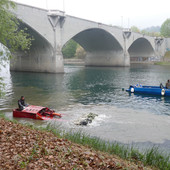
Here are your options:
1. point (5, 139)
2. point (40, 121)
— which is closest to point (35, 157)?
point (5, 139)

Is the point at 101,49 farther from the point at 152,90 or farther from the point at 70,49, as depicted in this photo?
the point at 152,90

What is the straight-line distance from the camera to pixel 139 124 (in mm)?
15078

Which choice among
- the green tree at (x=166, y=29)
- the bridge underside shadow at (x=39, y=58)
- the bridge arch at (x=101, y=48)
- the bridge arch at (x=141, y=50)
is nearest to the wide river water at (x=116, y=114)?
the bridge underside shadow at (x=39, y=58)

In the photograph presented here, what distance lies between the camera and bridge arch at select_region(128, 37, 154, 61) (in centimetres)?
9695

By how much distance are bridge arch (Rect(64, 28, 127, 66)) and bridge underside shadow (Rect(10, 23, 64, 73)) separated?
808 inches

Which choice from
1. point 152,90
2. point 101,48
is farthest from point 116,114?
point 101,48

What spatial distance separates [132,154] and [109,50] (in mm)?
72763

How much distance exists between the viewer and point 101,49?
79500 mm

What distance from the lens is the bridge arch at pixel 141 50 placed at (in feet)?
318

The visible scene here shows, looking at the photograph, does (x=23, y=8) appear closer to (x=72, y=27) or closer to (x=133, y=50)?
(x=72, y=27)

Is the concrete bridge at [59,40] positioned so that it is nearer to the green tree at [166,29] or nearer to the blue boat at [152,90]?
the blue boat at [152,90]

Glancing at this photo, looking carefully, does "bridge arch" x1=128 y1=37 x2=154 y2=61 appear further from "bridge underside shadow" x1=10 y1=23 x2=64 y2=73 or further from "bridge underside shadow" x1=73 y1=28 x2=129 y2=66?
"bridge underside shadow" x1=10 y1=23 x2=64 y2=73

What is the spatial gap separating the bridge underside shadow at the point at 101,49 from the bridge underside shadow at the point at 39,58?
20823 millimetres

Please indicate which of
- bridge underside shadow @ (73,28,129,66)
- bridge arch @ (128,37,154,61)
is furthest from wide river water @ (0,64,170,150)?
bridge arch @ (128,37,154,61)
